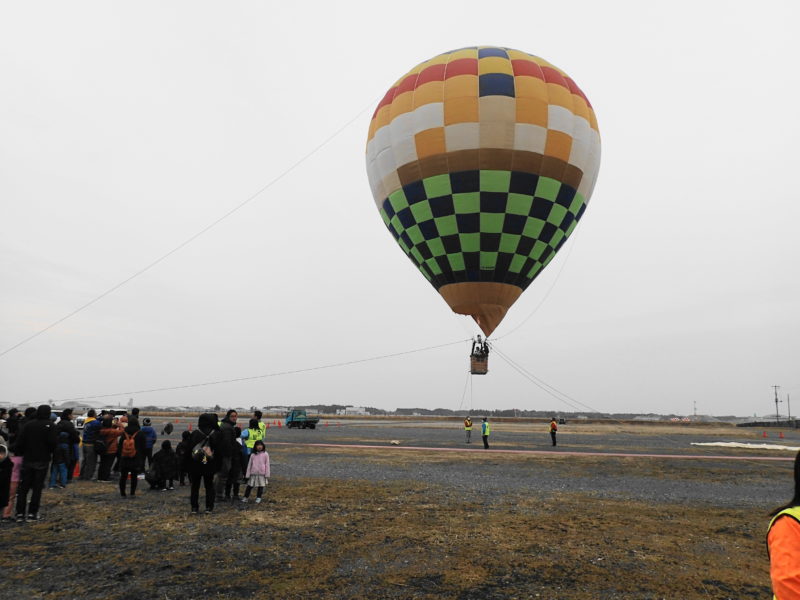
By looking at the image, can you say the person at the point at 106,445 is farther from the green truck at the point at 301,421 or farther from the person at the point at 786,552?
the green truck at the point at 301,421

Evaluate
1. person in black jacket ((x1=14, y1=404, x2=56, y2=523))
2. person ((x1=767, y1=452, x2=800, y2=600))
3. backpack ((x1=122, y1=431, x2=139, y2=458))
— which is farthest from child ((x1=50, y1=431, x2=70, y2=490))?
person ((x1=767, y1=452, x2=800, y2=600))

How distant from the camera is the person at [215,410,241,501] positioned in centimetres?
971

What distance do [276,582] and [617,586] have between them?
4243 mm

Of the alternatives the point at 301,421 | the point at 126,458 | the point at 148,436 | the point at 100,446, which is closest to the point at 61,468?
the point at 100,446

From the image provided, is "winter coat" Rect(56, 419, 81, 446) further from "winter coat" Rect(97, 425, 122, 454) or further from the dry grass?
the dry grass

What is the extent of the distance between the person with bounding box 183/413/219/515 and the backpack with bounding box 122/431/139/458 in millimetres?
2044

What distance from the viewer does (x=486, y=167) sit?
17906mm

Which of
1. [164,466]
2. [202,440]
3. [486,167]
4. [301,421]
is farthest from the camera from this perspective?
[301,421]

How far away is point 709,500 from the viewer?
35.5 ft

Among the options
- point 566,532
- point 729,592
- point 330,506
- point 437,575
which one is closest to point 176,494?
point 330,506

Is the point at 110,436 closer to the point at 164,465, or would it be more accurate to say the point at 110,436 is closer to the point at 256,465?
the point at 164,465

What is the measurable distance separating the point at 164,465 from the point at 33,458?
11.8 feet

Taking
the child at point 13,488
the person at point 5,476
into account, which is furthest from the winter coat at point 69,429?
the person at point 5,476

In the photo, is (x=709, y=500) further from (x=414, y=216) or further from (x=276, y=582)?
(x=414, y=216)
